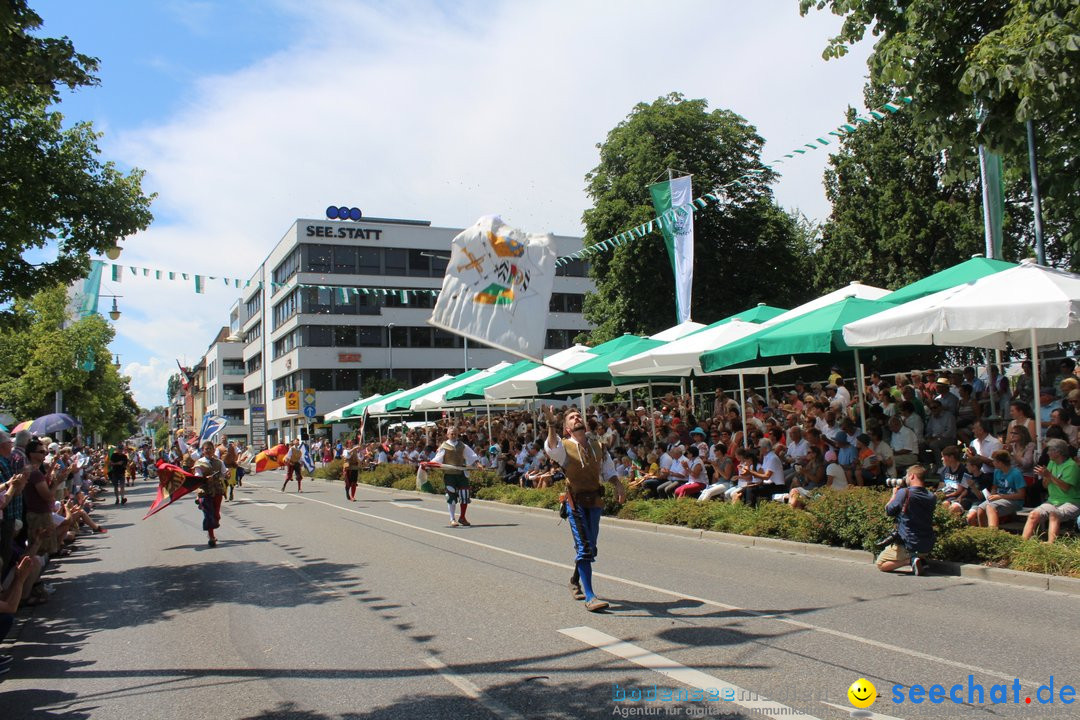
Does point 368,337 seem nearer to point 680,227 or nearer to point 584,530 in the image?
point 680,227

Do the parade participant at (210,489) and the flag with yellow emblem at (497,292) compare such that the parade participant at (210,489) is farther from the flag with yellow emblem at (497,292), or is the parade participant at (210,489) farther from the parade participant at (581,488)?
the flag with yellow emblem at (497,292)

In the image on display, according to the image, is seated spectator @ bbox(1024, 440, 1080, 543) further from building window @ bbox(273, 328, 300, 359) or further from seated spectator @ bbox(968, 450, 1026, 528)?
building window @ bbox(273, 328, 300, 359)

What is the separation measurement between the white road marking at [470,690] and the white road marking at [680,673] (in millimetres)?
1187

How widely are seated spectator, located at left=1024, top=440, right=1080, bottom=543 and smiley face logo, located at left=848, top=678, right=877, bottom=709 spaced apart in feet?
16.7

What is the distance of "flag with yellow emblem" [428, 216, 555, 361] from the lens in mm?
7066

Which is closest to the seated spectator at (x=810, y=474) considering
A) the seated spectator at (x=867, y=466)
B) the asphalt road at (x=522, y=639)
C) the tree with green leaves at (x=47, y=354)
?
the seated spectator at (x=867, y=466)

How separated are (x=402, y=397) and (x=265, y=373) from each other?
161ft

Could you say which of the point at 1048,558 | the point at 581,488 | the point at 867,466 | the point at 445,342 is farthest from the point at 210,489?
the point at 445,342

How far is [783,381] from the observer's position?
33688 millimetres

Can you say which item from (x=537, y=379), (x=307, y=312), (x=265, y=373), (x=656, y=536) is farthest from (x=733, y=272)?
(x=265, y=373)

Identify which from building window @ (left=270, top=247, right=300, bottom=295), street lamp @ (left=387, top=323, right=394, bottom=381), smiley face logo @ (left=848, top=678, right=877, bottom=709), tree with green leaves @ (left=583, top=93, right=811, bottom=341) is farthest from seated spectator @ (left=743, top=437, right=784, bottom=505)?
building window @ (left=270, top=247, right=300, bottom=295)

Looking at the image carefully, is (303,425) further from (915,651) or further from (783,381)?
(915,651)

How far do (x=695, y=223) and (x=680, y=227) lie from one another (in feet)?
48.8

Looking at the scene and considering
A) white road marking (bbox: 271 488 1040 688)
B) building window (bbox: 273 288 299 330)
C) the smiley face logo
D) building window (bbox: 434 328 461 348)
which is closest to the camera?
the smiley face logo
